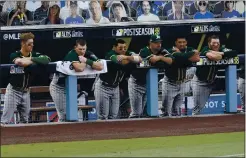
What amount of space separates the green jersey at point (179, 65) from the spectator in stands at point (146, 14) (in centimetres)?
73

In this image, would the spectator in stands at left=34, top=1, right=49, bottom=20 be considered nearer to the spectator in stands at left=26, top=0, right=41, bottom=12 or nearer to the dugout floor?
the spectator in stands at left=26, top=0, right=41, bottom=12

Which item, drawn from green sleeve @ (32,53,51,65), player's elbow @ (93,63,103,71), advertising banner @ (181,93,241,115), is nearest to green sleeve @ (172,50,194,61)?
advertising banner @ (181,93,241,115)

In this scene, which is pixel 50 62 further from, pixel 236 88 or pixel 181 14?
pixel 236 88

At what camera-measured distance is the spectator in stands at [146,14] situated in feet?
39.4

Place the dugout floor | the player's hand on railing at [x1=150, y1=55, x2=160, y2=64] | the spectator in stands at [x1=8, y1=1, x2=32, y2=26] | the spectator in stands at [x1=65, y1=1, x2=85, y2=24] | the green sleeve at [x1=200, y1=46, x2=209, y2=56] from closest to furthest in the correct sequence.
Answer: the dugout floor, the spectator in stands at [x1=8, y1=1, x2=32, y2=26], the spectator in stands at [x1=65, y1=1, x2=85, y2=24], the player's hand on railing at [x1=150, y1=55, x2=160, y2=64], the green sleeve at [x1=200, y1=46, x2=209, y2=56]

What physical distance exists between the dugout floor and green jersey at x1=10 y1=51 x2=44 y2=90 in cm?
68

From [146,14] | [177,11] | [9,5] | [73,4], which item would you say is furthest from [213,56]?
[9,5]

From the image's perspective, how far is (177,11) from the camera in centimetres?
1228

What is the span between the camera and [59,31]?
11.6 m

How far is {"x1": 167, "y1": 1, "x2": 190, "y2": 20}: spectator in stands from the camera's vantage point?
12234mm

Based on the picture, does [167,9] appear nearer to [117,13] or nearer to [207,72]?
[117,13]

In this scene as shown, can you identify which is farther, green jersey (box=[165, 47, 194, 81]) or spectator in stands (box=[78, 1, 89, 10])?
green jersey (box=[165, 47, 194, 81])

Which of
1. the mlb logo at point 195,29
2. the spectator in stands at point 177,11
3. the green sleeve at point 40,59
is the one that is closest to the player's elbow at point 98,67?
the green sleeve at point 40,59

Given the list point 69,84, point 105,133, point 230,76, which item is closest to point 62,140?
point 105,133
